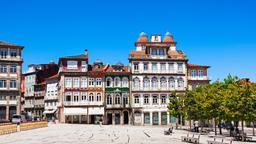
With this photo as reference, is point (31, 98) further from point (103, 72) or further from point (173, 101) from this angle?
point (173, 101)

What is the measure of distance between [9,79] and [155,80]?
90.1 ft

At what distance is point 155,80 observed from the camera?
265ft

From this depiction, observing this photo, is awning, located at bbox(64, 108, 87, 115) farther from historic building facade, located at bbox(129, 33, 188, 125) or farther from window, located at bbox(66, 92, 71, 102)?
historic building facade, located at bbox(129, 33, 188, 125)

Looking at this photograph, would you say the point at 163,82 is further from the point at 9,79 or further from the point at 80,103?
the point at 9,79

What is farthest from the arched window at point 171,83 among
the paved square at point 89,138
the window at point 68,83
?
the paved square at point 89,138

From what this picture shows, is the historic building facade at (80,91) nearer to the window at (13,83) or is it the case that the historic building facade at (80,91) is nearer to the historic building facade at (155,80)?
the historic building facade at (155,80)

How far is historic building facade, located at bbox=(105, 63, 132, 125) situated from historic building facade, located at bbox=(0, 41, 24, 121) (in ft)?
54.4

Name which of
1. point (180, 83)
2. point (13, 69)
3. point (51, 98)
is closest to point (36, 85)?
point (51, 98)

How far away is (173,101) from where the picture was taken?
2643 inches

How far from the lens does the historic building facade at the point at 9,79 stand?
255ft

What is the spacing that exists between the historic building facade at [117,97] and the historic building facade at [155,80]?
1214 millimetres

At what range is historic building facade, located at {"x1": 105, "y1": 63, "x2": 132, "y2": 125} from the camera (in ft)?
258

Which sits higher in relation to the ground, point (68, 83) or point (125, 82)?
point (125, 82)

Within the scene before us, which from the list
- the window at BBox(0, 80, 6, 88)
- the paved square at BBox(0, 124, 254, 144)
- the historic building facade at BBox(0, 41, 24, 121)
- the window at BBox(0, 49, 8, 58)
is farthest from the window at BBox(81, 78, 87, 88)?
the paved square at BBox(0, 124, 254, 144)
